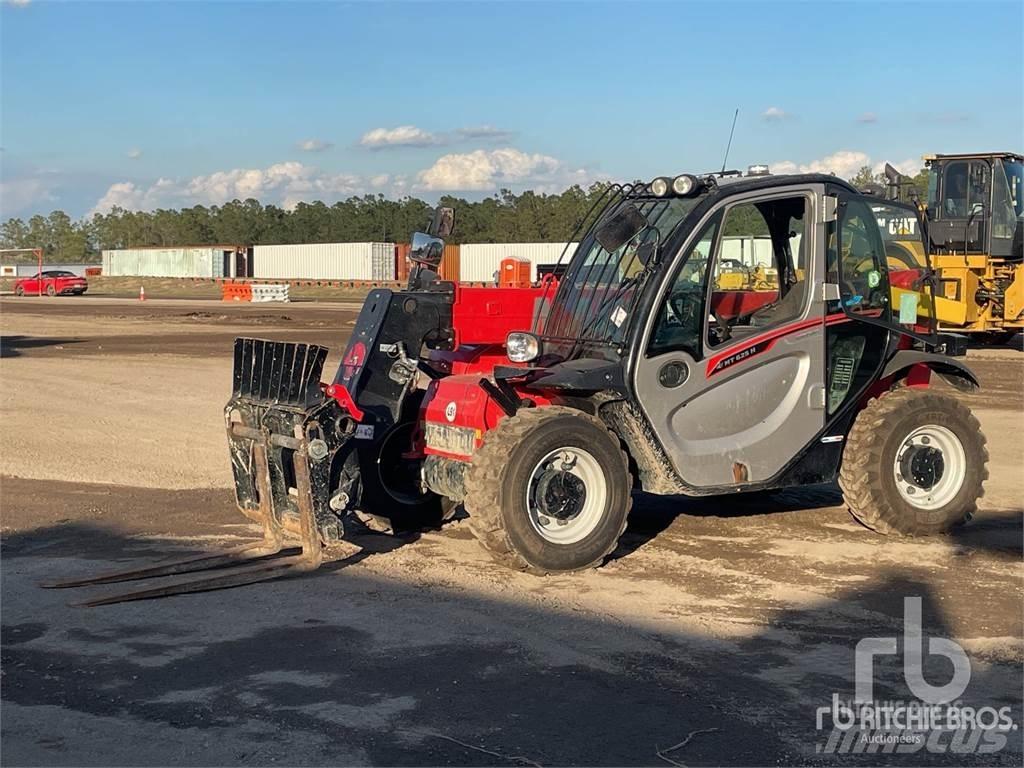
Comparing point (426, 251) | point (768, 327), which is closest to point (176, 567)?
point (426, 251)

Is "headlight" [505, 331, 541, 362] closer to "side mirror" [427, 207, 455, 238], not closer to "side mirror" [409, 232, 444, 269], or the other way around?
"side mirror" [409, 232, 444, 269]

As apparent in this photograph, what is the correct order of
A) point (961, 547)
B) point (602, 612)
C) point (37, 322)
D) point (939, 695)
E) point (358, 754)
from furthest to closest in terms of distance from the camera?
point (37, 322) → point (961, 547) → point (602, 612) → point (939, 695) → point (358, 754)

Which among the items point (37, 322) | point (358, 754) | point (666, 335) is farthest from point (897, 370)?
point (37, 322)

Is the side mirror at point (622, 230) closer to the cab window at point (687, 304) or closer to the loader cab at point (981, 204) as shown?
the cab window at point (687, 304)

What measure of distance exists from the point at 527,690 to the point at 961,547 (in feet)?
13.3

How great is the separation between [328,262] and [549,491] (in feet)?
246

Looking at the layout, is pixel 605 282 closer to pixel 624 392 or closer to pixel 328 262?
pixel 624 392

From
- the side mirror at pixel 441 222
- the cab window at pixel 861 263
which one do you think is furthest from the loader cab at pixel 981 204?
the side mirror at pixel 441 222

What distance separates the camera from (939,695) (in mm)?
5117

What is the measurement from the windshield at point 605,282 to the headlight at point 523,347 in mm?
555

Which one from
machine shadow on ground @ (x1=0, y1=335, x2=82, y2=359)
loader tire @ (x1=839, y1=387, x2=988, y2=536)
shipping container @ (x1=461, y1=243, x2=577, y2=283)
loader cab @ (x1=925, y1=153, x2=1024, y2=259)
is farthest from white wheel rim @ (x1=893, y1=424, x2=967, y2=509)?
shipping container @ (x1=461, y1=243, x2=577, y2=283)

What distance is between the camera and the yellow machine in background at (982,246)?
21938 millimetres

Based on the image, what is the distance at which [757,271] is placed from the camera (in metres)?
8.17

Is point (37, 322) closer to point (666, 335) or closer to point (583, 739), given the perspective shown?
point (666, 335)
